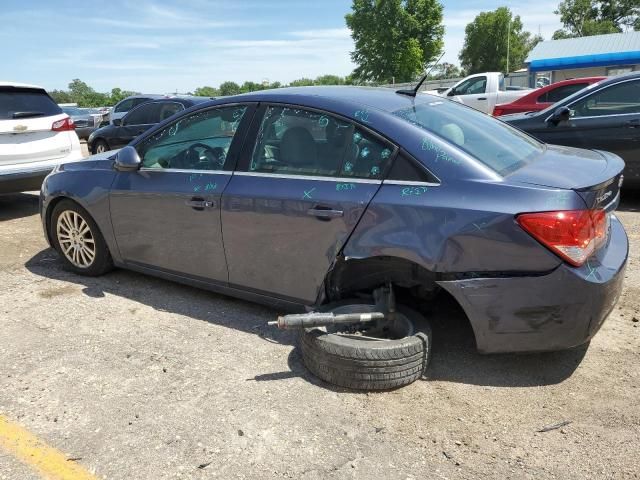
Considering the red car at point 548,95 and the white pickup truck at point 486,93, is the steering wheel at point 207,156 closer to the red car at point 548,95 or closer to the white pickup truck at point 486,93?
the red car at point 548,95

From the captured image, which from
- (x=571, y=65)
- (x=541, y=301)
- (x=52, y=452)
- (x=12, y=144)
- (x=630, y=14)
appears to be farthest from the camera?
(x=630, y=14)

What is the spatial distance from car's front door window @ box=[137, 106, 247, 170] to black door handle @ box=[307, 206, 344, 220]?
90cm

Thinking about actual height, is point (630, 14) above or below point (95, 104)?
above

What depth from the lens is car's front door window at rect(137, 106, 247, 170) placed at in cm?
386

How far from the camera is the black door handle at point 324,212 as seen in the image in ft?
10.5

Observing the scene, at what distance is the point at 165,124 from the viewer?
4.21 meters

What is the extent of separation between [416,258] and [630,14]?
83733 mm

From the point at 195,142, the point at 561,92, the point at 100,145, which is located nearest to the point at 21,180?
the point at 195,142

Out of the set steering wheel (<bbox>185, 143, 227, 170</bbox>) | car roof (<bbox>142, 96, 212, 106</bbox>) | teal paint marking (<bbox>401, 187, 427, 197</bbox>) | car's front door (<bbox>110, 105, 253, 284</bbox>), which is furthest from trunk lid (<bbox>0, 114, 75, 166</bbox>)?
Answer: teal paint marking (<bbox>401, 187, 427, 197</bbox>)

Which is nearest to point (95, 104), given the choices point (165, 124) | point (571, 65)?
point (571, 65)

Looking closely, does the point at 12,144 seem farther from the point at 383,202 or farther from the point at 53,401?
the point at 383,202

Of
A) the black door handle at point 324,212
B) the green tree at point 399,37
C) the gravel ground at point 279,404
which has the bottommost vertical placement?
the gravel ground at point 279,404

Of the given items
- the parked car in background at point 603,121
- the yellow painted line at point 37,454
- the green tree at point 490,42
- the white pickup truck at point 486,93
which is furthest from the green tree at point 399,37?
the yellow painted line at point 37,454

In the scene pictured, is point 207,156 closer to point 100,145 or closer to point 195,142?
point 195,142
